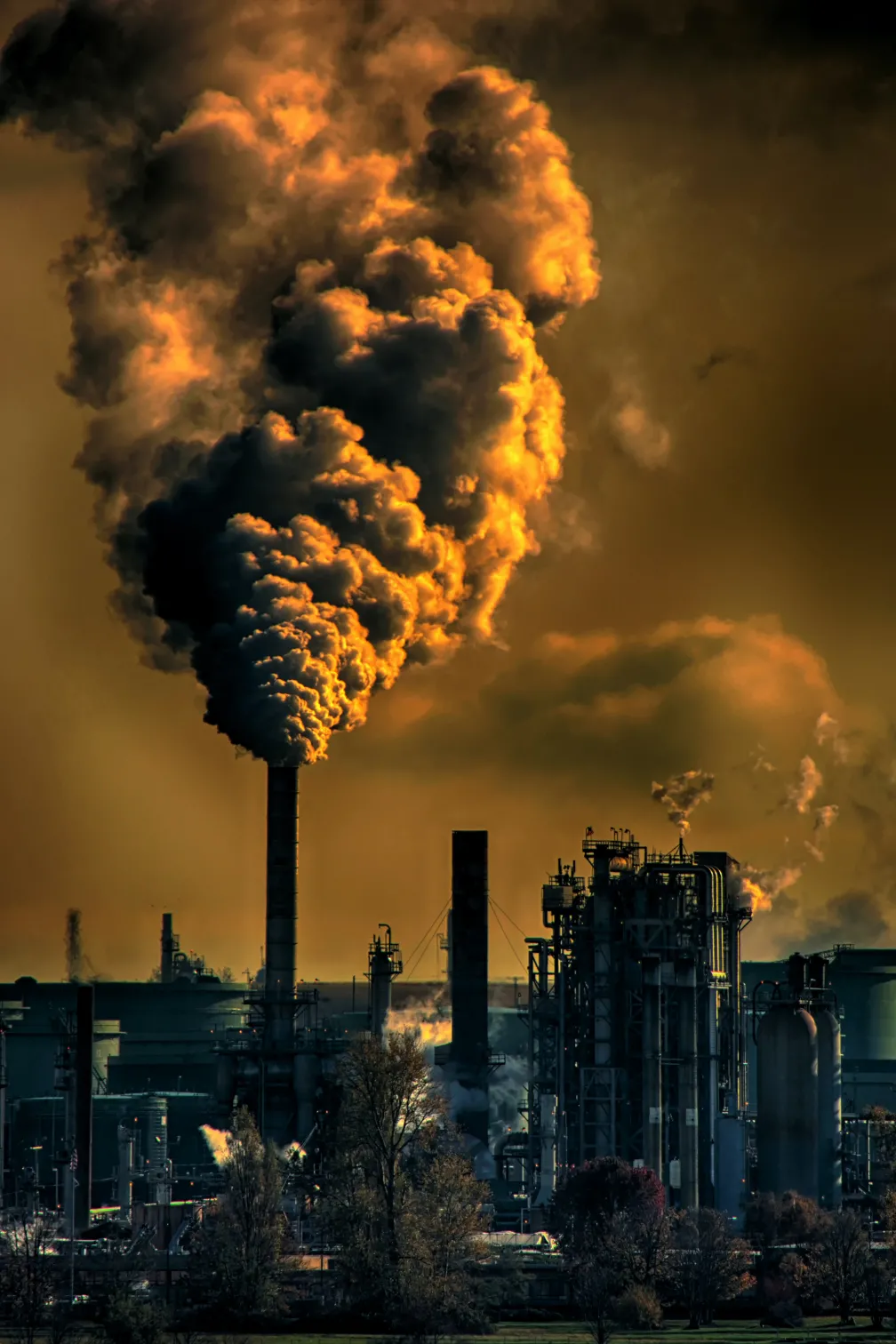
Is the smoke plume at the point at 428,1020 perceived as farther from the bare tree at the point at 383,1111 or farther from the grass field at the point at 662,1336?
the grass field at the point at 662,1336

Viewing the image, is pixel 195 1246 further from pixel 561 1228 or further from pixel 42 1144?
pixel 42 1144

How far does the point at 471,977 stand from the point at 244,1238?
33.3m

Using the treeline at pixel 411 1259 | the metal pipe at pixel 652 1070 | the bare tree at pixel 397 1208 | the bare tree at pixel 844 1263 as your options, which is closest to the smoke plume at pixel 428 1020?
the metal pipe at pixel 652 1070

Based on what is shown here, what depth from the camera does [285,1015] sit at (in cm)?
9975

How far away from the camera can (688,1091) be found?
96750mm

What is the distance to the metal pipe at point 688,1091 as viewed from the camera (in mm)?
94938

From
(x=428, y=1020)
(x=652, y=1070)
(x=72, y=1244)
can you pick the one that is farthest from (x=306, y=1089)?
(x=428, y=1020)

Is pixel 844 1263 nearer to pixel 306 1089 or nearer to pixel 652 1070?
pixel 652 1070

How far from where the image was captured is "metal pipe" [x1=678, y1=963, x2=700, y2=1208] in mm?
94938

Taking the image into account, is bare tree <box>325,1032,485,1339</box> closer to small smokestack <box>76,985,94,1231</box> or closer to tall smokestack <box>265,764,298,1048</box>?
tall smokestack <box>265,764,298,1048</box>

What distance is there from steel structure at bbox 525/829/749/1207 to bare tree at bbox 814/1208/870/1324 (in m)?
12.0

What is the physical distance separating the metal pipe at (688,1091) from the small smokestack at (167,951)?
59.6 metres

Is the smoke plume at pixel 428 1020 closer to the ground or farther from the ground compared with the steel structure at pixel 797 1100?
farther from the ground

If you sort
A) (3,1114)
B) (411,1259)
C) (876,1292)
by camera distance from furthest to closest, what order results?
(3,1114) < (876,1292) < (411,1259)
